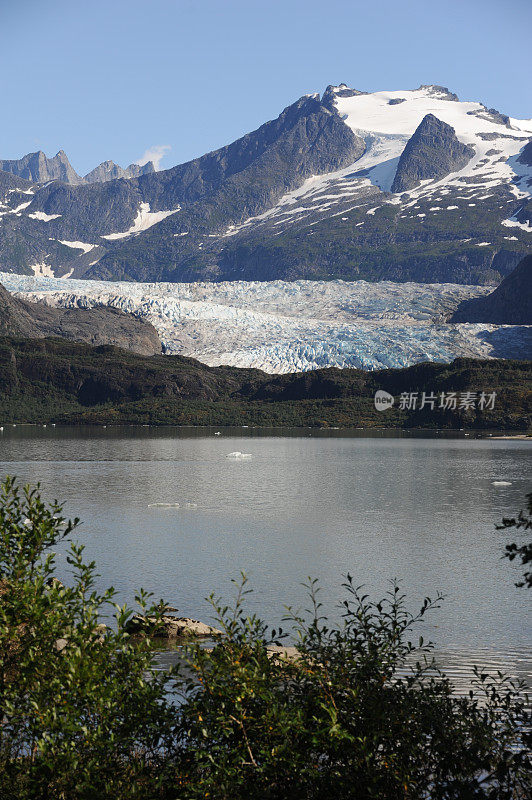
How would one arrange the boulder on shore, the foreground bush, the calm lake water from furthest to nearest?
the calm lake water, the boulder on shore, the foreground bush

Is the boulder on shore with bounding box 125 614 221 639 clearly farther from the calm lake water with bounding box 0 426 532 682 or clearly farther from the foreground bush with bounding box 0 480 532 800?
the foreground bush with bounding box 0 480 532 800

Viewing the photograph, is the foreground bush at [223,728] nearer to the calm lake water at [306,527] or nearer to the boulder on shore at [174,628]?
the calm lake water at [306,527]

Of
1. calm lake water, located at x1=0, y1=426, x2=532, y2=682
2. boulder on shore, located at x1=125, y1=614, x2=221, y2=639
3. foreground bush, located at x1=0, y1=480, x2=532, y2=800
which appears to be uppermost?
foreground bush, located at x1=0, y1=480, x2=532, y2=800

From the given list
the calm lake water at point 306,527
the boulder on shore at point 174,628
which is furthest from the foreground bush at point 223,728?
the boulder on shore at point 174,628

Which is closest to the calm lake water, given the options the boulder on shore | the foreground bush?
the boulder on shore

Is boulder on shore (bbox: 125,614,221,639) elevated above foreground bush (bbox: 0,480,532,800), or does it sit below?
below

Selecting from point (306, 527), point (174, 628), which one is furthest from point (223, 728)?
point (306, 527)

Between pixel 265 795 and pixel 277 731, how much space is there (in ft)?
2.44

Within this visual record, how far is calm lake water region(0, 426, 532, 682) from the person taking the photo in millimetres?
26969

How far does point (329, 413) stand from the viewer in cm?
18150

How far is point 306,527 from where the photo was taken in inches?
1783

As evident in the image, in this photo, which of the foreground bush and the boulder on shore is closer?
the foreground bush

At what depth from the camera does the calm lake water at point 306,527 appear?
88.5ft

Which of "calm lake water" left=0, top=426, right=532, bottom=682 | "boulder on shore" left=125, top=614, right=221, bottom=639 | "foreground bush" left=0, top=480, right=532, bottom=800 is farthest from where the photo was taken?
"calm lake water" left=0, top=426, right=532, bottom=682
